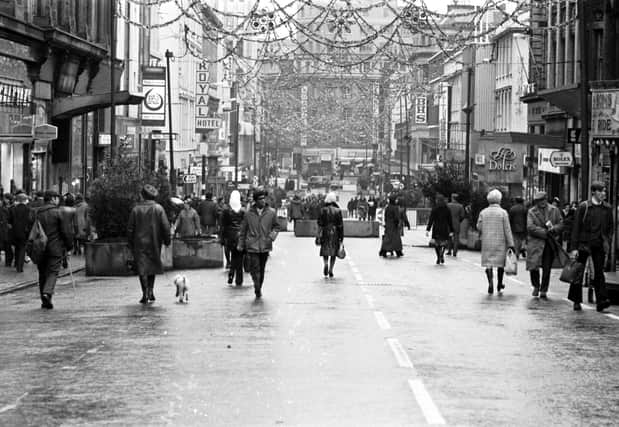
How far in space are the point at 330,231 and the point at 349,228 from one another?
33291 mm

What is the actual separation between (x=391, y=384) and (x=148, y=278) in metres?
9.82

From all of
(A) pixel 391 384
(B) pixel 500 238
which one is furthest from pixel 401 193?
(A) pixel 391 384

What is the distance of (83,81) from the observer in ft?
171

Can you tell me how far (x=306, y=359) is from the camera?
1446 cm

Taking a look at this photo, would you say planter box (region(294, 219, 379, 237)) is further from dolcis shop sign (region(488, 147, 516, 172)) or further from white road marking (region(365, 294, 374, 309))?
white road marking (region(365, 294, 374, 309))

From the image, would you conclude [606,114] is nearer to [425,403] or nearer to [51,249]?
[51,249]

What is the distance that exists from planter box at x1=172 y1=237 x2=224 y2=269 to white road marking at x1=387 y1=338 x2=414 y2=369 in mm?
16020

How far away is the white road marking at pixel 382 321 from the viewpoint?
1803 centimetres

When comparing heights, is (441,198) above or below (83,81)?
below

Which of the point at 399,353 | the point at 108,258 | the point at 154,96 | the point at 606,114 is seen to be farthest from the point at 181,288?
the point at 154,96

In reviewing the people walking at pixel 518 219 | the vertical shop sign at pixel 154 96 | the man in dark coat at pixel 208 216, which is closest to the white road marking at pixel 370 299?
the people walking at pixel 518 219

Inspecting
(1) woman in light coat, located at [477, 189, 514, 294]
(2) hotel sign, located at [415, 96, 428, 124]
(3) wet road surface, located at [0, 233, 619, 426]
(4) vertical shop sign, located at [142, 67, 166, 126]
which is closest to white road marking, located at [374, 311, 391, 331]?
(3) wet road surface, located at [0, 233, 619, 426]

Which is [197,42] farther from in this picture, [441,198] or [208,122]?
[441,198]

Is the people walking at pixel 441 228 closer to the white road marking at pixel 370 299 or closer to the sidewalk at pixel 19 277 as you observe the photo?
the sidewalk at pixel 19 277
